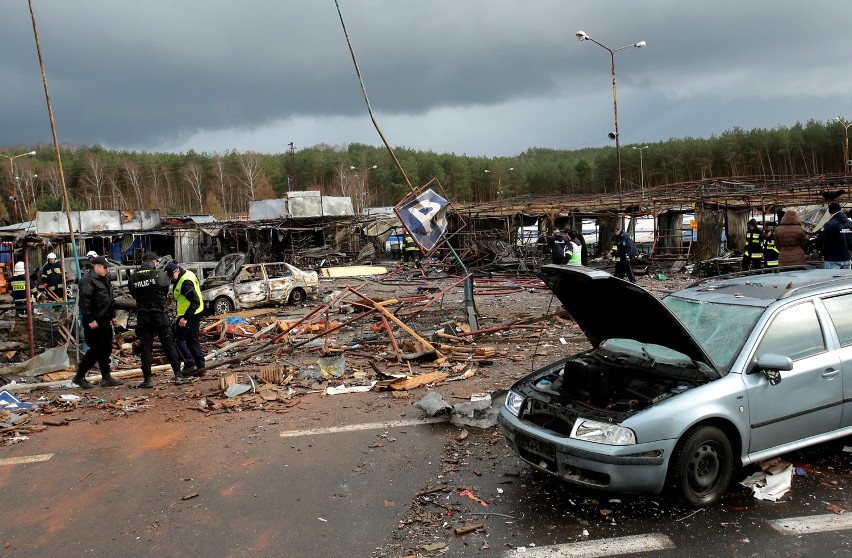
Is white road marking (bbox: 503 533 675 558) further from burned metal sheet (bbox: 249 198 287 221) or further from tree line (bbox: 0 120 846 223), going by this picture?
tree line (bbox: 0 120 846 223)

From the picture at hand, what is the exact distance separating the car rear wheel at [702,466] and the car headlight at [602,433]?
1.30 feet

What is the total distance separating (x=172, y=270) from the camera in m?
8.59

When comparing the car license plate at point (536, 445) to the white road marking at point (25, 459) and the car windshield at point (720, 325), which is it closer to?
the car windshield at point (720, 325)

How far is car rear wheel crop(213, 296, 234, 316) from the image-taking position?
1545cm

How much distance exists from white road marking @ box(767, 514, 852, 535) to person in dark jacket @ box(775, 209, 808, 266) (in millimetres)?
7919

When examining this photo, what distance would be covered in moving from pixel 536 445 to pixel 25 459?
5.06 metres

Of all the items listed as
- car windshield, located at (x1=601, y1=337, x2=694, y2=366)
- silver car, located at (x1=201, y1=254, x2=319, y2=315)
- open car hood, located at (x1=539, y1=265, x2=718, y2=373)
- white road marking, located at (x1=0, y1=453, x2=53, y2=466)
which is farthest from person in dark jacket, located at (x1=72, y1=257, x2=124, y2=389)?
silver car, located at (x1=201, y1=254, x2=319, y2=315)

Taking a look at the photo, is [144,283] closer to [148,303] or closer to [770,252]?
[148,303]

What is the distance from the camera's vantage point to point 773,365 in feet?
13.2

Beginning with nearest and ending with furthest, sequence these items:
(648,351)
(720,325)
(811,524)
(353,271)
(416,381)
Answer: (811,524) → (720,325) → (648,351) → (416,381) → (353,271)

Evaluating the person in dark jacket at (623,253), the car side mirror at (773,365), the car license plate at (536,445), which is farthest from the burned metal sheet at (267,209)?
the car side mirror at (773,365)

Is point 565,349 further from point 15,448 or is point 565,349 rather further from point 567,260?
point 15,448

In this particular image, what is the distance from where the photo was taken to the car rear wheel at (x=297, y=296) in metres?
17.1

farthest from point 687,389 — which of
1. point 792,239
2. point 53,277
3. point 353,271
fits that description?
point 353,271
